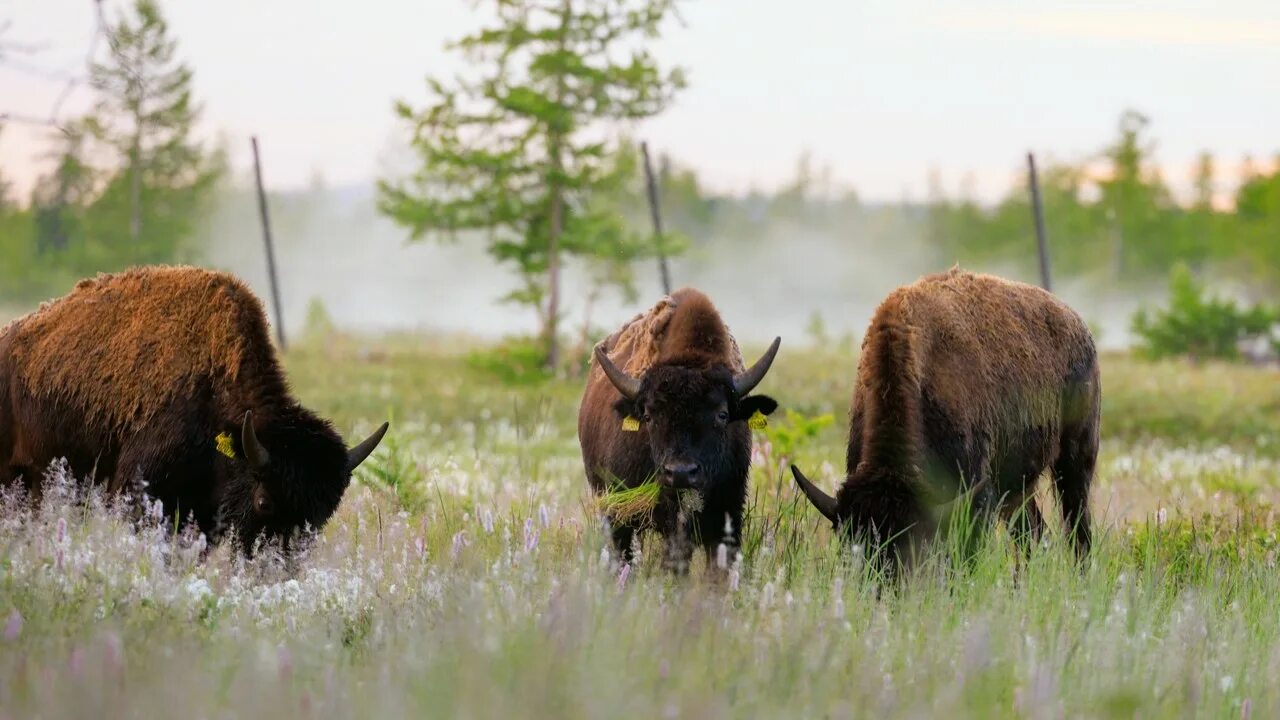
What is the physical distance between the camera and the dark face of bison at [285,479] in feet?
27.4

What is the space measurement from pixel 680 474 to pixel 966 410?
235 cm

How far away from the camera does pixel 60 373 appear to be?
9.40 meters

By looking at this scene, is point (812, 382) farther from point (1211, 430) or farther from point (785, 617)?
point (785, 617)

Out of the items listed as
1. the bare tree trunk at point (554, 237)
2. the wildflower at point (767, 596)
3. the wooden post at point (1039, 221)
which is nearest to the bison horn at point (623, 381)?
the wildflower at point (767, 596)

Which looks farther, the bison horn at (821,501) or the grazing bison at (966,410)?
the grazing bison at (966,410)

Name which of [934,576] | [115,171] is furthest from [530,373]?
[115,171]

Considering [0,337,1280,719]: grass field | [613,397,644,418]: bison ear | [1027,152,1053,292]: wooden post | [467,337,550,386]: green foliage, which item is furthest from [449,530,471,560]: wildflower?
[1027,152,1053,292]: wooden post

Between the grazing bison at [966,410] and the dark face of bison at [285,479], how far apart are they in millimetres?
2980

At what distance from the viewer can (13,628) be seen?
500 centimetres

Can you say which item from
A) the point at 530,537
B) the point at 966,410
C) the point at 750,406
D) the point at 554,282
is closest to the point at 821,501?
the point at 750,406

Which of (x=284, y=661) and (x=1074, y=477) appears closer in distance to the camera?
(x=284, y=661)

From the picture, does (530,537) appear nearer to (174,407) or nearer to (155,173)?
(174,407)

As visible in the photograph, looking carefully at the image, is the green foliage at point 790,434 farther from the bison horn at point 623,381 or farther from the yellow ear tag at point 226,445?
the yellow ear tag at point 226,445

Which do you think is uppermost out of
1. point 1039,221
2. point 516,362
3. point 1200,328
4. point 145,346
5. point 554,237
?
point 554,237
